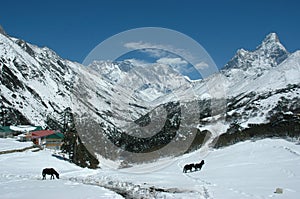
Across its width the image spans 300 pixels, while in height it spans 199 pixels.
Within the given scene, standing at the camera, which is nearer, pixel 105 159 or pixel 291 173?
pixel 291 173

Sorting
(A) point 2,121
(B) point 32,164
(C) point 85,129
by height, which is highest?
(A) point 2,121

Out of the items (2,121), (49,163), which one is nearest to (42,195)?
(49,163)

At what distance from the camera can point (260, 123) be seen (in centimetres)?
17400

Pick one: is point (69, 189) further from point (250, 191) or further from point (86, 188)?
point (250, 191)

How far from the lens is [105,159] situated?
11319 centimetres

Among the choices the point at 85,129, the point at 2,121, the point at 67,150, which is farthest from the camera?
the point at 2,121

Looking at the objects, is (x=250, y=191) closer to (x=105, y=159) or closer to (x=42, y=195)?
(x=42, y=195)

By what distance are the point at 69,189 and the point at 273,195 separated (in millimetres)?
15137

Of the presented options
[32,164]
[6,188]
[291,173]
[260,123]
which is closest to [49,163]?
[32,164]

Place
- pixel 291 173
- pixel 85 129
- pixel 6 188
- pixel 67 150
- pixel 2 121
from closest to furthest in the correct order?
pixel 6 188 → pixel 291 173 → pixel 67 150 → pixel 85 129 → pixel 2 121

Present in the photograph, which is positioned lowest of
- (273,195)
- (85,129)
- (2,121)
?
(273,195)

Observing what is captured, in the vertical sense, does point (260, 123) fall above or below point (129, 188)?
above

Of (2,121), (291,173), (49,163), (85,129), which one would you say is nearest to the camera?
(291,173)

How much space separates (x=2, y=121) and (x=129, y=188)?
16042 centimetres
